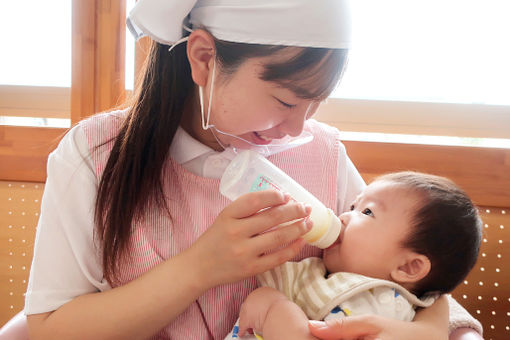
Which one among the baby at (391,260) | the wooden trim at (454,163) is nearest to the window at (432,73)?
the wooden trim at (454,163)

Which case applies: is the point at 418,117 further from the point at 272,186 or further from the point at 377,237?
the point at 272,186

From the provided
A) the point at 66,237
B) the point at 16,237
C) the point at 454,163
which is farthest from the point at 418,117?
the point at 16,237

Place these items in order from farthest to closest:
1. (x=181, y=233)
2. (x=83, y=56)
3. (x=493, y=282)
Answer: (x=83, y=56)
(x=493, y=282)
(x=181, y=233)

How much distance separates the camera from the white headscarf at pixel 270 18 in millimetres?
812

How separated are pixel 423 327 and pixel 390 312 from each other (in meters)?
0.07

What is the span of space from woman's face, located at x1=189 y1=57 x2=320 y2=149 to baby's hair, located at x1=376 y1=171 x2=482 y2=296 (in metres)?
0.33

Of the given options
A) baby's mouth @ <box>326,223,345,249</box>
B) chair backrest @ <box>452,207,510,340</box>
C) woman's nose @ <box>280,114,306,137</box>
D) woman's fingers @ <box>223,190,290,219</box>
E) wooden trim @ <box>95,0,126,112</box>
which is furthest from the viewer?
wooden trim @ <box>95,0,126,112</box>

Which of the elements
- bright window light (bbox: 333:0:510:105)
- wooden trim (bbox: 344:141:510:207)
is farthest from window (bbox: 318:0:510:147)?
wooden trim (bbox: 344:141:510:207)

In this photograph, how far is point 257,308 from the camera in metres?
0.91

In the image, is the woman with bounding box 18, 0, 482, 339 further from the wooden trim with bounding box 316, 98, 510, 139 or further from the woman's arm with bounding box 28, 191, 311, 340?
the wooden trim with bounding box 316, 98, 510, 139

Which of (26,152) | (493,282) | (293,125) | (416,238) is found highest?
(293,125)

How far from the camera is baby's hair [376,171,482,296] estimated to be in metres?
1.00

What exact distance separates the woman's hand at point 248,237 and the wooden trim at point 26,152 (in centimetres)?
131

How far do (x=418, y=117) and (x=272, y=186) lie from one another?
1269 millimetres
